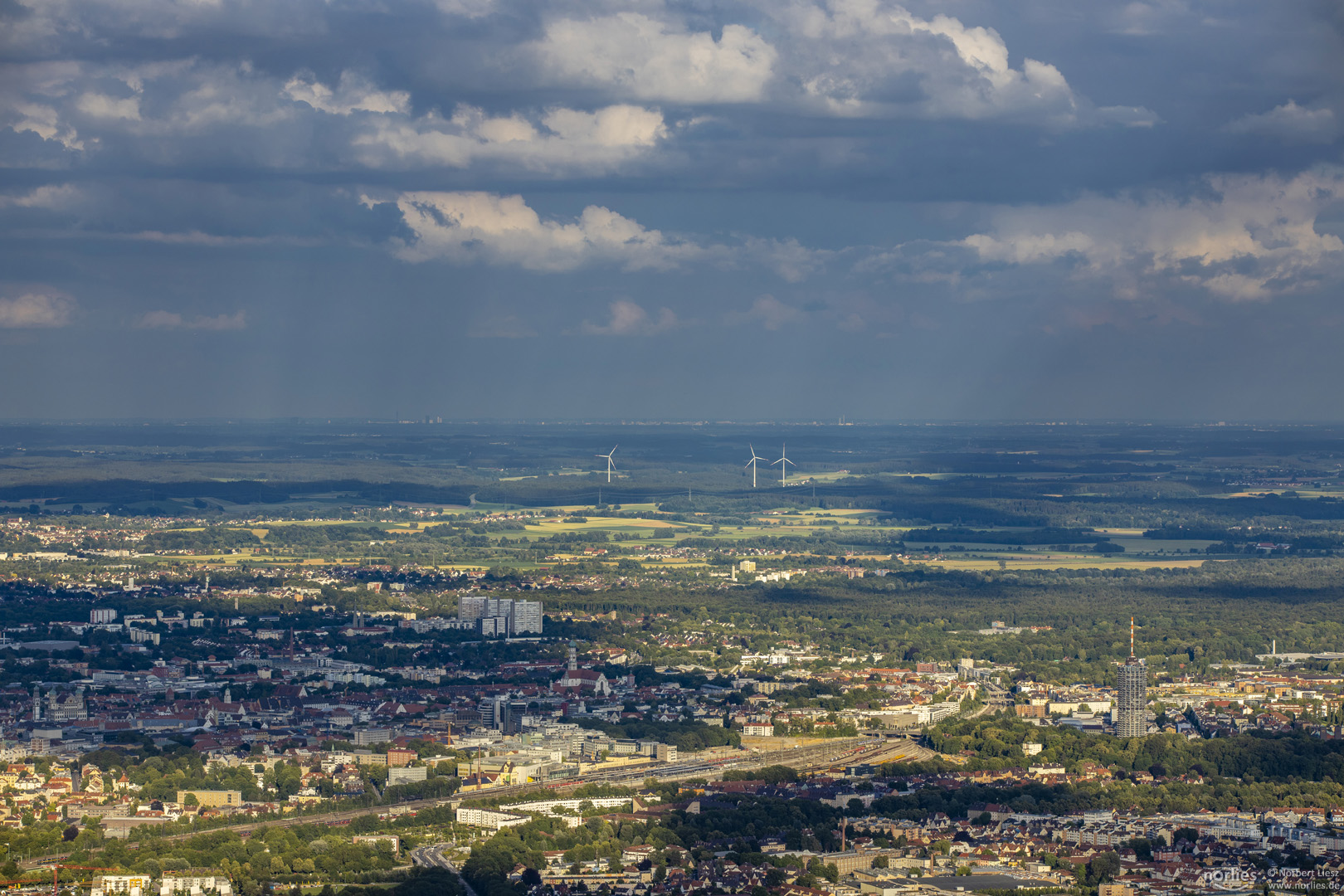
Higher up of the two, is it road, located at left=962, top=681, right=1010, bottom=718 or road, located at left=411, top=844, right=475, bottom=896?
road, located at left=962, top=681, right=1010, bottom=718

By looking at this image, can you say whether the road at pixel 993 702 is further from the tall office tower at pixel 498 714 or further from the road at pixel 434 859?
the road at pixel 434 859

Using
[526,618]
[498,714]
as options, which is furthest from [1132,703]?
[526,618]

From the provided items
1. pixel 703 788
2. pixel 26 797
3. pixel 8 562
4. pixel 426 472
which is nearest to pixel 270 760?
pixel 26 797

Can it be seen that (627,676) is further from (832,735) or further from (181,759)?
(181,759)

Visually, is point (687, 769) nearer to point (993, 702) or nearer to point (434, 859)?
point (434, 859)

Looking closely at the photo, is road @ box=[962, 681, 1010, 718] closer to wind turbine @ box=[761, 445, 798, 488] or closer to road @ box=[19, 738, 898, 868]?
road @ box=[19, 738, 898, 868]

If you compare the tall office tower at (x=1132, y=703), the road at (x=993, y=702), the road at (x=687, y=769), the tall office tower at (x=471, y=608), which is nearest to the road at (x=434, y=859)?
the road at (x=687, y=769)

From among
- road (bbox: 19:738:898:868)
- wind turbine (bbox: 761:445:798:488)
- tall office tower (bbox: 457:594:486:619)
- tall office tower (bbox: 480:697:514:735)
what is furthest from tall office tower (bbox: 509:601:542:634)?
wind turbine (bbox: 761:445:798:488)

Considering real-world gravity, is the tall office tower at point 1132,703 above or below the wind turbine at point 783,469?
below
